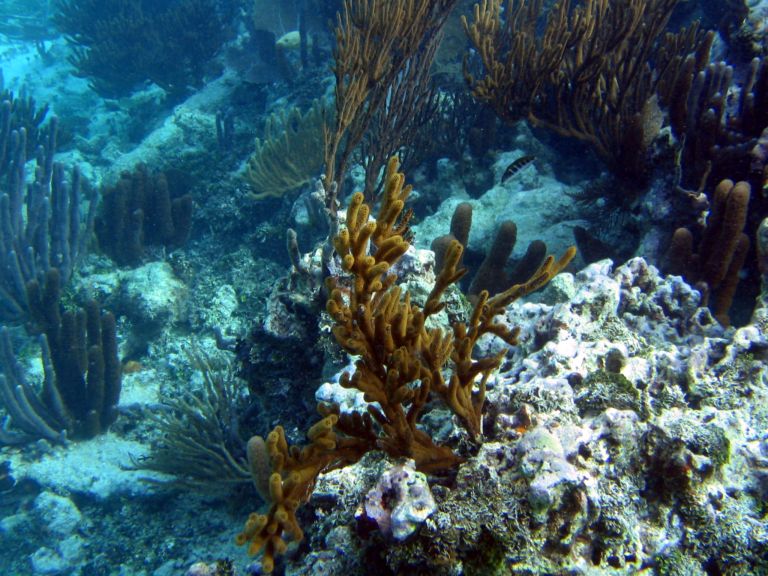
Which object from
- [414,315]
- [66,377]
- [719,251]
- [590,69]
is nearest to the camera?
[414,315]

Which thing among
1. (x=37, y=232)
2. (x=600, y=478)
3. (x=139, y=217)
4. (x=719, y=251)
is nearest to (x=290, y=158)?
(x=139, y=217)

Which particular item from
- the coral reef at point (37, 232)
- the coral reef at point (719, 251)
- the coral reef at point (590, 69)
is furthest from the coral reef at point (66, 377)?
the coral reef at point (719, 251)

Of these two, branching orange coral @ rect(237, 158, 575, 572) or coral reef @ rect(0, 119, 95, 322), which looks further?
coral reef @ rect(0, 119, 95, 322)

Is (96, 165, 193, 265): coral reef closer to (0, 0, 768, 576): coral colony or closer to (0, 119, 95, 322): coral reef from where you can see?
(0, 0, 768, 576): coral colony

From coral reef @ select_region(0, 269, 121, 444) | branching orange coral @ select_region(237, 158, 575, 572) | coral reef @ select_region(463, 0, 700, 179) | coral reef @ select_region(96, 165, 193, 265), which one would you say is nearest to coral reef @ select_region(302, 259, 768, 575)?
branching orange coral @ select_region(237, 158, 575, 572)

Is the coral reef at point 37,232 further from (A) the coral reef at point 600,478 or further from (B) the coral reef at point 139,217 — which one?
(A) the coral reef at point 600,478

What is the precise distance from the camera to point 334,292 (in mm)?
1650

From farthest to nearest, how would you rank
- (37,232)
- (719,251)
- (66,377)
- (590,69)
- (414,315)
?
(37,232) < (66,377) < (590,69) < (719,251) < (414,315)

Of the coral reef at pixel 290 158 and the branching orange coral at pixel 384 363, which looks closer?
the branching orange coral at pixel 384 363

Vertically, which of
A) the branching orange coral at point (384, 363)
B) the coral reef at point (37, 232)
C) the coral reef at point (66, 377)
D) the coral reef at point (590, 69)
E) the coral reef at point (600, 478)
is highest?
the coral reef at point (37, 232)

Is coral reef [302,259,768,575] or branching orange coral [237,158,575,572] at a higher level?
branching orange coral [237,158,575,572]

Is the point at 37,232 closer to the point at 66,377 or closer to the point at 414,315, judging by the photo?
the point at 66,377

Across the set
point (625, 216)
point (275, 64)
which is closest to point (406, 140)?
point (625, 216)

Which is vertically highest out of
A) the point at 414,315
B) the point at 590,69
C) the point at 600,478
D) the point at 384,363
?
the point at 590,69
